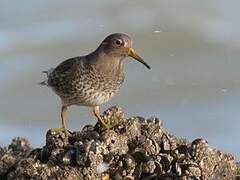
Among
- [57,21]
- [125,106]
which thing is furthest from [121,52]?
[57,21]

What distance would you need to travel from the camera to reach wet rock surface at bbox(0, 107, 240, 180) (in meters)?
6.82

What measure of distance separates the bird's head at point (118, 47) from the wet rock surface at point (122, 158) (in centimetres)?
111

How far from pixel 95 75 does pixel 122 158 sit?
5.17 feet

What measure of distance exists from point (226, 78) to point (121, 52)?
4.14 metres

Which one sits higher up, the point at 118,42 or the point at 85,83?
the point at 118,42

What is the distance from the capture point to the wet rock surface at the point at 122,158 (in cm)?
682

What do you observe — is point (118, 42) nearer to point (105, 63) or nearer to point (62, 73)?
Answer: point (105, 63)

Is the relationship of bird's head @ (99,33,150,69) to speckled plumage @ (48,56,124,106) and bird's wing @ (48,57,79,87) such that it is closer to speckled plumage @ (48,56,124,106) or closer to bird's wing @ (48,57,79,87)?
speckled plumage @ (48,56,124,106)

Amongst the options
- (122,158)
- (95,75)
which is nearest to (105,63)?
(95,75)

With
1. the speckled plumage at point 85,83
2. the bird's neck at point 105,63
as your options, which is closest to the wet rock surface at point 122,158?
the speckled plumage at point 85,83

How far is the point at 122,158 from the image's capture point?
276 inches

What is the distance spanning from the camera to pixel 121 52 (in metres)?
8.48

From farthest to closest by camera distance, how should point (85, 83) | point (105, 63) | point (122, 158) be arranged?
point (105, 63) → point (85, 83) → point (122, 158)

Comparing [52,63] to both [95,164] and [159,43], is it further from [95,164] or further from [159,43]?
[95,164]
